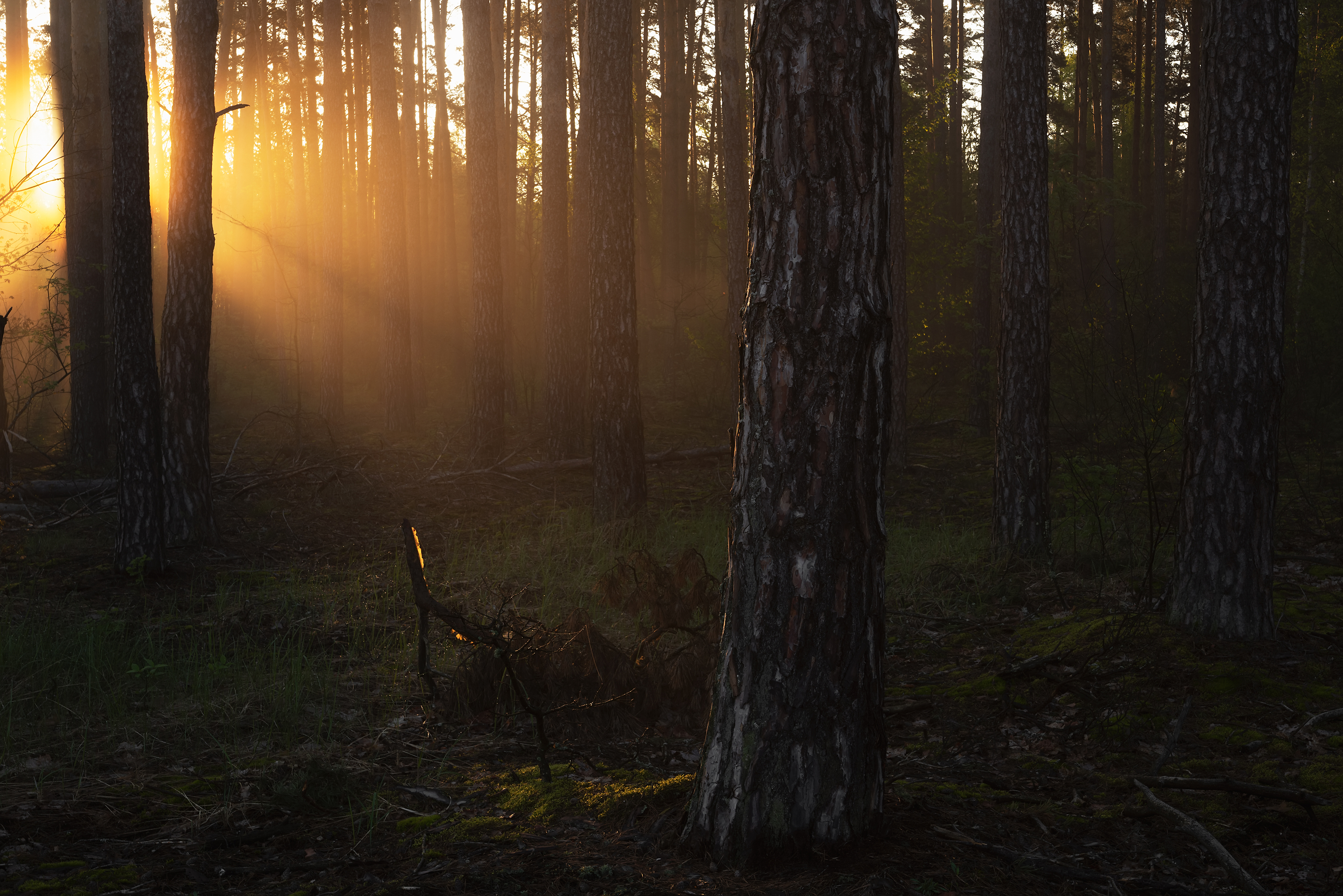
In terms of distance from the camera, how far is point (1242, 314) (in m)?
5.09

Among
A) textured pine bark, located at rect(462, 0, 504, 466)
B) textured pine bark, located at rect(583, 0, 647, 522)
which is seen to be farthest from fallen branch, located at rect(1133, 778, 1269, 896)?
textured pine bark, located at rect(462, 0, 504, 466)

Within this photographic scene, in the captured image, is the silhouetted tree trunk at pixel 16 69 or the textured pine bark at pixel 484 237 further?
the silhouetted tree trunk at pixel 16 69

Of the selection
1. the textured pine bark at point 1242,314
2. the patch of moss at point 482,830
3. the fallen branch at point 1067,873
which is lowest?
the patch of moss at point 482,830

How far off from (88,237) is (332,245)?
5.78 meters

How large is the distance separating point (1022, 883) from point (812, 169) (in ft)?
7.39

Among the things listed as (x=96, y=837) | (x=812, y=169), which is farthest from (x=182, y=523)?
(x=812, y=169)

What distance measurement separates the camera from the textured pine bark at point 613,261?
966 centimetres

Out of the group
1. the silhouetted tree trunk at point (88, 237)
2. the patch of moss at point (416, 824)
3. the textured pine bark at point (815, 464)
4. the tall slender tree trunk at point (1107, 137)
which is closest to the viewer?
the textured pine bark at point (815, 464)

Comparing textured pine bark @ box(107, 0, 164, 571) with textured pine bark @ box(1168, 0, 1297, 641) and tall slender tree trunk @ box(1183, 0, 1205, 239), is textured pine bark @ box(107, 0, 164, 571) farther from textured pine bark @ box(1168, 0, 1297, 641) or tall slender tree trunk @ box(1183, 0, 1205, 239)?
tall slender tree trunk @ box(1183, 0, 1205, 239)

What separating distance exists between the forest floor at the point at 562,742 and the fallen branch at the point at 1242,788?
78mm

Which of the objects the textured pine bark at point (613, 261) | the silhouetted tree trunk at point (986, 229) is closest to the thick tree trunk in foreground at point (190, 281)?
the textured pine bark at point (613, 261)

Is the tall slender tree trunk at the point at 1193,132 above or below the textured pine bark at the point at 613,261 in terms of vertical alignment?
above

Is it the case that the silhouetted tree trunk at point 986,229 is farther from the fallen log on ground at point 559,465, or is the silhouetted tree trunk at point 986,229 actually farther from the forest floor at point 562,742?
the forest floor at point 562,742

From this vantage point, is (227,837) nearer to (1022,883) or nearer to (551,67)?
(1022,883)
